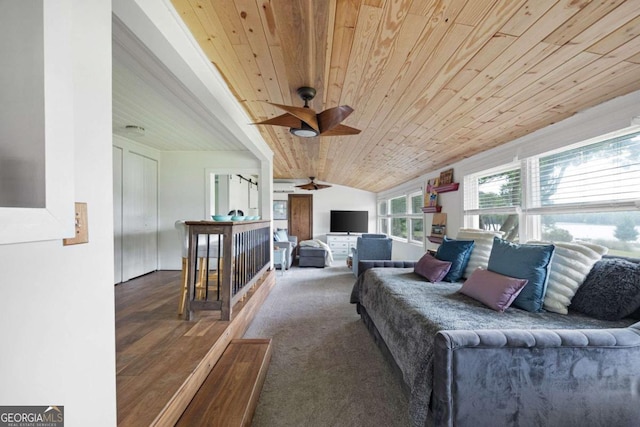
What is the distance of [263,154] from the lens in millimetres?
3971

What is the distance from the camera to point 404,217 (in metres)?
5.92

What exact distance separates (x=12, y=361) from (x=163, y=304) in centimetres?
238

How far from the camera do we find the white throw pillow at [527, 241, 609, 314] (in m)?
1.70

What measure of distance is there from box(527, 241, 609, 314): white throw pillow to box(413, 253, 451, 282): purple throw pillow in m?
0.84

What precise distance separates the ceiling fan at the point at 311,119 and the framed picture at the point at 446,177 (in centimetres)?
224

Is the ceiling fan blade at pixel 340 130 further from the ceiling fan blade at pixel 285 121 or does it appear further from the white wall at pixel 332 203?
the white wall at pixel 332 203

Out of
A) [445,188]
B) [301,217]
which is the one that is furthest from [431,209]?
[301,217]

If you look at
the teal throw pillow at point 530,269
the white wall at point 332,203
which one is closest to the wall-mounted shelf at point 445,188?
the teal throw pillow at point 530,269

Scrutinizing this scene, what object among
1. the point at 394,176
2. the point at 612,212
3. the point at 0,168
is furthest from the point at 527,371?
the point at 394,176

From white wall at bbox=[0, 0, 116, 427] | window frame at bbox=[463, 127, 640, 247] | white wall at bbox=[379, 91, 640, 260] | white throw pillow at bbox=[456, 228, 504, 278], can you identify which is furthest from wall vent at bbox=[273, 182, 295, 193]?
white wall at bbox=[0, 0, 116, 427]

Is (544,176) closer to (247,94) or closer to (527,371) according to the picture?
A: (527,371)

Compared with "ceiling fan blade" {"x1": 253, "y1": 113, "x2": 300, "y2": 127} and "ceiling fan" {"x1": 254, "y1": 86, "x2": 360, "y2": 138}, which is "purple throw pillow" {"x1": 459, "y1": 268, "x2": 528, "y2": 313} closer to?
"ceiling fan" {"x1": 254, "y1": 86, "x2": 360, "y2": 138}

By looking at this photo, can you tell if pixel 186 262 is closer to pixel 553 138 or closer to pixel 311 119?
pixel 311 119

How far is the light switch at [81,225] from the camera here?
791mm
